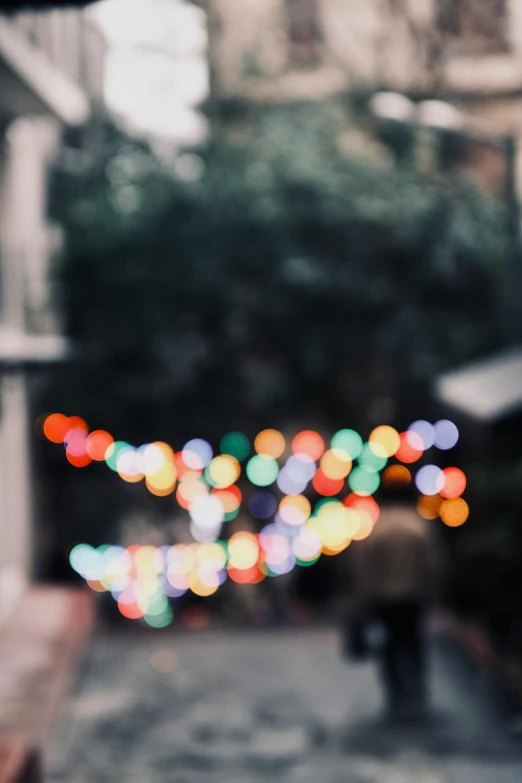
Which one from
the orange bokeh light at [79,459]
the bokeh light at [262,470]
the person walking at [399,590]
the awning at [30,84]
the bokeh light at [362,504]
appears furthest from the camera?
the orange bokeh light at [79,459]

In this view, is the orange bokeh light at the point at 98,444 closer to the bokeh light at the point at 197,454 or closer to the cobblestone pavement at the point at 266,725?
the bokeh light at the point at 197,454

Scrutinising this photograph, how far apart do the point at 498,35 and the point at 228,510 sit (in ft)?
20.6

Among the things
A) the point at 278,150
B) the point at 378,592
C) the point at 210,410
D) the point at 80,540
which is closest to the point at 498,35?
the point at 278,150

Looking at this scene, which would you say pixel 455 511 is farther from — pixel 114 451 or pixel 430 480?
pixel 114 451

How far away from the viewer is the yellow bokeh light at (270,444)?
1482 cm

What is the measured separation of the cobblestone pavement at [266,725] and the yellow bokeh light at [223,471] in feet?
7.86

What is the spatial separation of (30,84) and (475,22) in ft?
14.0

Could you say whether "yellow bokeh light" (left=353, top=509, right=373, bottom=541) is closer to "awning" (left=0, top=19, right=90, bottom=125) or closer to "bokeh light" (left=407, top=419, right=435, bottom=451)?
"bokeh light" (left=407, top=419, right=435, bottom=451)

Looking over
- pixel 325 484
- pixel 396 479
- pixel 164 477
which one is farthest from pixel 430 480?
pixel 396 479

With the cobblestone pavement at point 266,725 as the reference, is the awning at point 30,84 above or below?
above

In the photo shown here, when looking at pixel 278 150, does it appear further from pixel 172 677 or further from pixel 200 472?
pixel 172 677

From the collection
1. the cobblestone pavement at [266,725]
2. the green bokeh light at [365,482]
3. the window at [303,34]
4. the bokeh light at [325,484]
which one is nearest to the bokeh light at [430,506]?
the green bokeh light at [365,482]

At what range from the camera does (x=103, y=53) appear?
51.1 feet

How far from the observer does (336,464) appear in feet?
46.1
